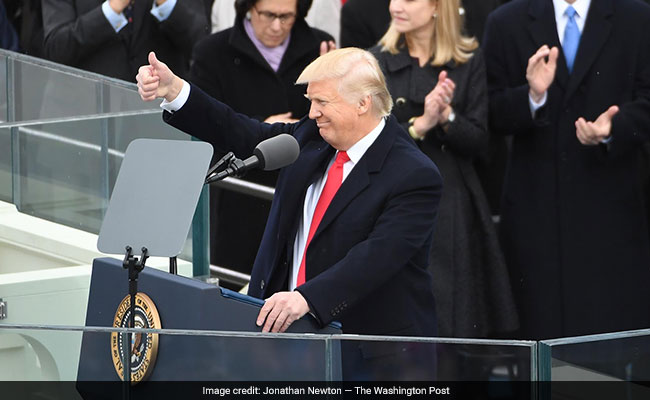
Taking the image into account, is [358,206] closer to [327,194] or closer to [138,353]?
[327,194]

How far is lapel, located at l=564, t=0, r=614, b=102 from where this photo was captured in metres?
5.68

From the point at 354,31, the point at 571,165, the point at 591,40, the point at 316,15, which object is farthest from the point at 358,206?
the point at 316,15

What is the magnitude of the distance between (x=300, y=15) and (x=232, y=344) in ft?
10.7

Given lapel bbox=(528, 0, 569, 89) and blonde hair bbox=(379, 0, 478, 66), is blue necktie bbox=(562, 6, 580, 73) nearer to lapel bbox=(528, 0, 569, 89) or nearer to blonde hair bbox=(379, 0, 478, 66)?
lapel bbox=(528, 0, 569, 89)

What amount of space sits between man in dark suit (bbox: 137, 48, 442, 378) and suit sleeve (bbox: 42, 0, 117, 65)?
209cm

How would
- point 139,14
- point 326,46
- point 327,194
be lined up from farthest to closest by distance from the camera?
point 139,14, point 326,46, point 327,194

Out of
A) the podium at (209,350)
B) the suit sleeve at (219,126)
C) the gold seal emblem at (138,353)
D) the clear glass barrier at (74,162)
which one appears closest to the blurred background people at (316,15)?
the clear glass barrier at (74,162)

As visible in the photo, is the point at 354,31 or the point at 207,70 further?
the point at 354,31

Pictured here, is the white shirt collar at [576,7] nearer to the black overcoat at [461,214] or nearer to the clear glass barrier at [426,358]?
the black overcoat at [461,214]

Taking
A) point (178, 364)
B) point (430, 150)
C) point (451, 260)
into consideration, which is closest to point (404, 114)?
point (430, 150)

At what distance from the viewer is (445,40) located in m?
5.69

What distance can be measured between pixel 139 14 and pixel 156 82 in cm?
231

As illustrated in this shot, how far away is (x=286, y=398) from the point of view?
9.91 feet

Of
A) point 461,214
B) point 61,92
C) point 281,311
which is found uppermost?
point 61,92
